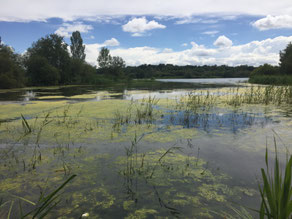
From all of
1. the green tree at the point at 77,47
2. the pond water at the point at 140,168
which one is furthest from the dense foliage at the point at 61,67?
Answer: the pond water at the point at 140,168

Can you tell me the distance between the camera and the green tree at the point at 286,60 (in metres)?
28.1

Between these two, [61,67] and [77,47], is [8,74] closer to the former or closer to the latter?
[61,67]

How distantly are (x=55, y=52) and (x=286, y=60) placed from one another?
35488 mm

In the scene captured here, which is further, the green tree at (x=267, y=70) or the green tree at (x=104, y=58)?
the green tree at (x=104, y=58)

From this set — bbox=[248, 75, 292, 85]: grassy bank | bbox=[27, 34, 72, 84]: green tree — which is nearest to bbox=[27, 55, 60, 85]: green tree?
bbox=[27, 34, 72, 84]: green tree

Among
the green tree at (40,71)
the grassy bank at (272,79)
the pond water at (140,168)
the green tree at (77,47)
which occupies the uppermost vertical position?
the green tree at (77,47)

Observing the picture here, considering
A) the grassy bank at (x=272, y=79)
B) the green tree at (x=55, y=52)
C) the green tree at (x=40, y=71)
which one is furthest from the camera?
the green tree at (x=55, y=52)

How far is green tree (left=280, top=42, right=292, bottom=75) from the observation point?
28.1 m

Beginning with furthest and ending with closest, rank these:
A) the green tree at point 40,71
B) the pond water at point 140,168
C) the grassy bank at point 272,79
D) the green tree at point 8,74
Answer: the green tree at point 40,71 → the green tree at point 8,74 → the grassy bank at point 272,79 → the pond water at point 140,168

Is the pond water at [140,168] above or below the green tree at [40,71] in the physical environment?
below

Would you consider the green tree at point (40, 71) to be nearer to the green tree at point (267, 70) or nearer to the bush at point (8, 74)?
the bush at point (8, 74)

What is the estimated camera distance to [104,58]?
48.4 meters

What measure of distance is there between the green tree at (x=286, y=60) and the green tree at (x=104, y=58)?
35.2 meters

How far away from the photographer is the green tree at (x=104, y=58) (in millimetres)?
47969
